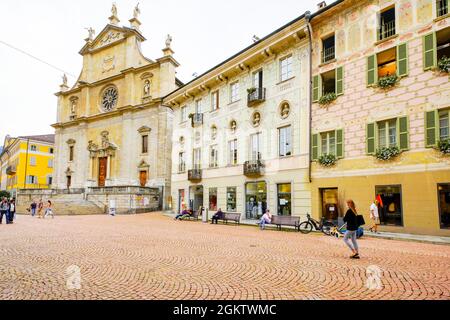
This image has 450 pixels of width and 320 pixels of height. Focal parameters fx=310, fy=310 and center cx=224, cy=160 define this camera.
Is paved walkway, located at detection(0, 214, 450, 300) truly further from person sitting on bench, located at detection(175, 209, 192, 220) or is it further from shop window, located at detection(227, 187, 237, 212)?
person sitting on bench, located at detection(175, 209, 192, 220)

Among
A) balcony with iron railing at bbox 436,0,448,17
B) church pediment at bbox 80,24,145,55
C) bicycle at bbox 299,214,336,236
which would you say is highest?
church pediment at bbox 80,24,145,55

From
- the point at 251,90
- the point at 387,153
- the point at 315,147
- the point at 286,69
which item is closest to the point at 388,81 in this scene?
the point at 387,153

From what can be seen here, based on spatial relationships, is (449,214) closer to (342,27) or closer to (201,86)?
(342,27)

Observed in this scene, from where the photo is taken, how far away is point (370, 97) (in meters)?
16.6

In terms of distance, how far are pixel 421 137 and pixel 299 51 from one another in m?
9.49

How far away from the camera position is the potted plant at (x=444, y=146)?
1347cm

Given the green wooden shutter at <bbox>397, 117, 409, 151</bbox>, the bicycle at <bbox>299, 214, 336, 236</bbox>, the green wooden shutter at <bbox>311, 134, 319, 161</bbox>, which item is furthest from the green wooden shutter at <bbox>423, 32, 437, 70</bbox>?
the bicycle at <bbox>299, 214, 336, 236</bbox>

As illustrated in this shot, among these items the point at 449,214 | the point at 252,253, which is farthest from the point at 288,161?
the point at 252,253

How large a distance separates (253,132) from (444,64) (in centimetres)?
1219

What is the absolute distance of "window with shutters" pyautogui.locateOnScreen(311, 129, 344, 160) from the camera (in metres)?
17.6

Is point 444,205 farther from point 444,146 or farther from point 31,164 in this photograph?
point 31,164

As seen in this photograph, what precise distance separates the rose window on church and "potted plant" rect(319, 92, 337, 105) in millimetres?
33897

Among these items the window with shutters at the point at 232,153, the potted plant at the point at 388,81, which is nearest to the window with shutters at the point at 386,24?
the potted plant at the point at 388,81

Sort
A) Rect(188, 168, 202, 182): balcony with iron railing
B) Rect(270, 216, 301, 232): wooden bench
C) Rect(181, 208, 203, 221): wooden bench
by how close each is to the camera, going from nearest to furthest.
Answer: Rect(270, 216, 301, 232): wooden bench < Rect(181, 208, 203, 221): wooden bench < Rect(188, 168, 202, 182): balcony with iron railing
